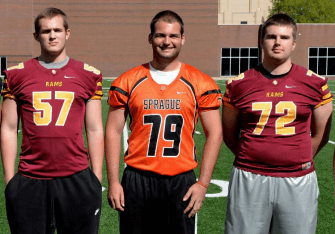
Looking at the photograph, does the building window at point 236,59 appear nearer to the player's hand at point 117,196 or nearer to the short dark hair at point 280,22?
the short dark hair at point 280,22

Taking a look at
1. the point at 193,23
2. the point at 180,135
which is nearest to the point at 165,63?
the point at 180,135

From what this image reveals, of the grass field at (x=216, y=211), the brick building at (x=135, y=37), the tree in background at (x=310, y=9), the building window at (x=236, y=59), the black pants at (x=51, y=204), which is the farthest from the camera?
the tree in background at (x=310, y=9)

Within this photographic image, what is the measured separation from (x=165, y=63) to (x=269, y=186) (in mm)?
1159

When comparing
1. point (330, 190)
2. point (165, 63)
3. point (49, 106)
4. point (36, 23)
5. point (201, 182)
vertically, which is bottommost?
point (330, 190)

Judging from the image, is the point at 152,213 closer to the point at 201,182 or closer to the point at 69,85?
the point at 201,182

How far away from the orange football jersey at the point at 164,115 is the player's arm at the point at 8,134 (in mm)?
692

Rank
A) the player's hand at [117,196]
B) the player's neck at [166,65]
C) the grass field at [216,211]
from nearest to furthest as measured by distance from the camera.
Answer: the player's hand at [117,196], the player's neck at [166,65], the grass field at [216,211]

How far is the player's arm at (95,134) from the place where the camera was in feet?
11.5

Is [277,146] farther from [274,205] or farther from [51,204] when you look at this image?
[51,204]

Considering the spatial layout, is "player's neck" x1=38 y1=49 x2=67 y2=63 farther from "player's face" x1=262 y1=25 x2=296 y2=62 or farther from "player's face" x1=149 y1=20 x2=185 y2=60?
"player's face" x1=262 y1=25 x2=296 y2=62

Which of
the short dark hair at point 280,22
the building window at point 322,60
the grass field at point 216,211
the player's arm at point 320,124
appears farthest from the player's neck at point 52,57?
the building window at point 322,60

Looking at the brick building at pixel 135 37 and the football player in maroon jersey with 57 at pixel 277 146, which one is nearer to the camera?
the football player in maroon jersey with 57 at pixel 277 146

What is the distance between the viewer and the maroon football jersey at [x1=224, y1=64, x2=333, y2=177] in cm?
352

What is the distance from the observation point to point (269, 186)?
3.51m
